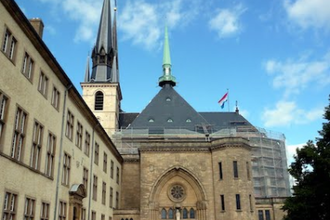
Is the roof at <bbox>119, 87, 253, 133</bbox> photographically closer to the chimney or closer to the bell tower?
the bell tower

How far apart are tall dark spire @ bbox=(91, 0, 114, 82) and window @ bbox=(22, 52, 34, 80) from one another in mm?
39983

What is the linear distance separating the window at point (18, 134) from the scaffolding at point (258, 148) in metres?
25.6

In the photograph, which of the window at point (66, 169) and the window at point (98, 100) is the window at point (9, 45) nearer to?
the window at point (66, 169)

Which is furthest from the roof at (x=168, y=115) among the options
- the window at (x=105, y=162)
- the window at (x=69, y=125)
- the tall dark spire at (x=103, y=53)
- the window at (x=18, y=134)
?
the window at (x=18, y=134)

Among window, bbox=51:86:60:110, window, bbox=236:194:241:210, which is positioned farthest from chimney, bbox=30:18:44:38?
window, bbox=236:194:241:210

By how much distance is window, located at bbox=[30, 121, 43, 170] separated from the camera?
14678 mm

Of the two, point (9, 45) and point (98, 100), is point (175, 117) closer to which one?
point (98, 100)

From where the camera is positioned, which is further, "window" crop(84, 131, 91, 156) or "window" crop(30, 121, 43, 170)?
"window" crop(84, 131, 91, 156)

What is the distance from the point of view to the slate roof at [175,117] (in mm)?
44938

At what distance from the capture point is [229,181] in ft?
102

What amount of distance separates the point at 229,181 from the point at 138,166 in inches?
404

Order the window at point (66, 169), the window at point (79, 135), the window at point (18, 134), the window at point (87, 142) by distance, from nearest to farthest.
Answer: the window at point (18, 134) < the window at point (66, 169) < the window at point (79, 135) < the window at point (87, 142)

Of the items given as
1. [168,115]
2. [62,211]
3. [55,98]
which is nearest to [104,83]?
[168,115]

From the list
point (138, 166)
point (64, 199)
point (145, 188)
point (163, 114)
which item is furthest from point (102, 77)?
point (64, 199)
